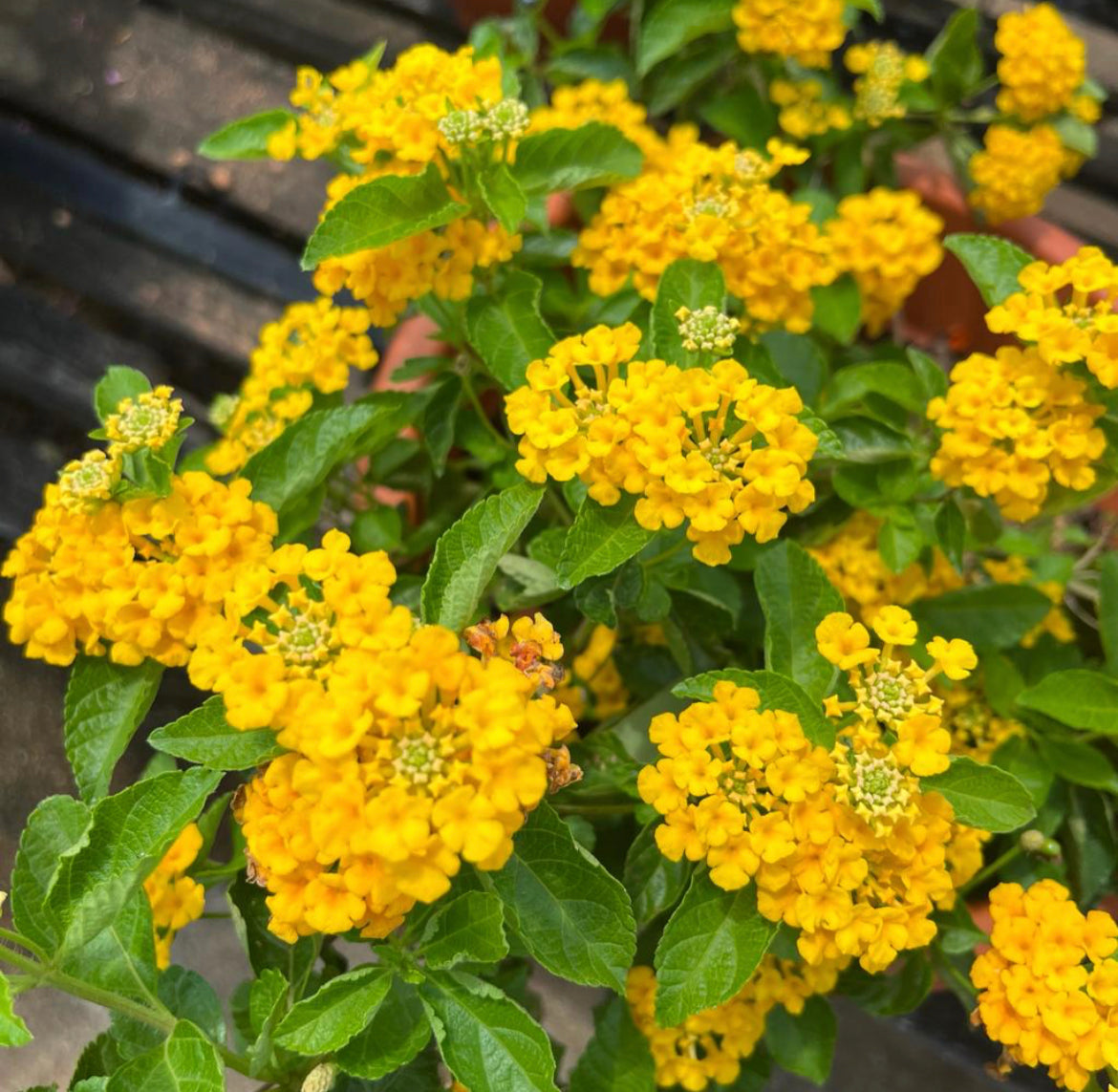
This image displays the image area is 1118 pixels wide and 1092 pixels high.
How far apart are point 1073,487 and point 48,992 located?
4.48 feet

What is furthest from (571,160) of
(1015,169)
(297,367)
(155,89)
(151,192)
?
(155,89)

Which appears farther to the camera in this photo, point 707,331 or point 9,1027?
point 707,331

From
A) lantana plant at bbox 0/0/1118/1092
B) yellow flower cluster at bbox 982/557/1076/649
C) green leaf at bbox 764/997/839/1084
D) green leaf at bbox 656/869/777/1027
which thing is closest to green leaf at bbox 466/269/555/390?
lantana plant at bbox 0/0/1118/1092

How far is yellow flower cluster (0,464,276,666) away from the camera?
2.64ft

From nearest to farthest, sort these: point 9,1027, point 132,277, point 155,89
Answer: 1. point 9,1027
2. point 132,277
3. point 155,89

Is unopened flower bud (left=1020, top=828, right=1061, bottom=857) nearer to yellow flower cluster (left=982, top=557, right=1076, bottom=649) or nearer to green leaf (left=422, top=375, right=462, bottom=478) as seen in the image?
yellow flower cluster (left=982, top=557, right=1076, bottom=649)

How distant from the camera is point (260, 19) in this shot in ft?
5.97

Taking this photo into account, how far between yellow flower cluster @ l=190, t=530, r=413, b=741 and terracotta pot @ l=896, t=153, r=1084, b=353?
43.9 inches

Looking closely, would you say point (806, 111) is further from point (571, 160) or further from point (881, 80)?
point (571, 160)

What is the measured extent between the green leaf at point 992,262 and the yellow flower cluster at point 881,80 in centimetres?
43

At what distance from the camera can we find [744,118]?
137 centimetres

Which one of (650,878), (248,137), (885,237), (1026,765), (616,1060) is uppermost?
(885,237)

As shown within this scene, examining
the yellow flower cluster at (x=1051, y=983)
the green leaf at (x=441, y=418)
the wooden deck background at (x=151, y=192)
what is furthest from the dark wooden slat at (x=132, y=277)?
the yellow flower cluster at (x=1051, y=983)

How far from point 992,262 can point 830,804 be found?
562 mm
